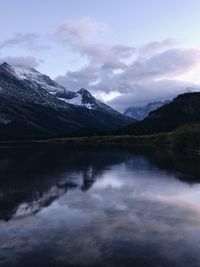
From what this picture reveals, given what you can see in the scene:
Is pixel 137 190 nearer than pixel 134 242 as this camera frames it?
No

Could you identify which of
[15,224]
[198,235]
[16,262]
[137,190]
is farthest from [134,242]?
[137,190]

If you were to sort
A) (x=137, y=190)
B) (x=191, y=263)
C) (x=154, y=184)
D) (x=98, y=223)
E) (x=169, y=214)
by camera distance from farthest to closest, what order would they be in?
1. (x=154, y=184)
2. (x=137, y=190)
3. (x=169, y=214)
4. (x=98, y=223)
5. (x=191, y=263)

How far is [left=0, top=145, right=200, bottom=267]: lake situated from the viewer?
3127 centimetres

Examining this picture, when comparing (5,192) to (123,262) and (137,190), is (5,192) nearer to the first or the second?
(137,190)

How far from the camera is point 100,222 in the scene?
43.4 meters

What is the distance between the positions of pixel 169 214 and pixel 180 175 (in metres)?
41.1

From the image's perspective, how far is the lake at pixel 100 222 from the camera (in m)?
31.3

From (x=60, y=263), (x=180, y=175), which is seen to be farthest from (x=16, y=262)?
(x=180, y=175)

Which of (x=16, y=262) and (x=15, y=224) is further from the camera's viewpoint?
(x=15, y=224)

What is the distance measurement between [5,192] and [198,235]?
38.4 m

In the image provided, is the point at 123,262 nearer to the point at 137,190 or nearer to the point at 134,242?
the point at 134,242

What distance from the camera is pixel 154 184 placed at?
74375 millimetres

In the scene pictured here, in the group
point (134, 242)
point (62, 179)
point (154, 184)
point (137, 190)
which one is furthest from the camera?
point (62, 179)

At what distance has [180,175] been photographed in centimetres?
8700
